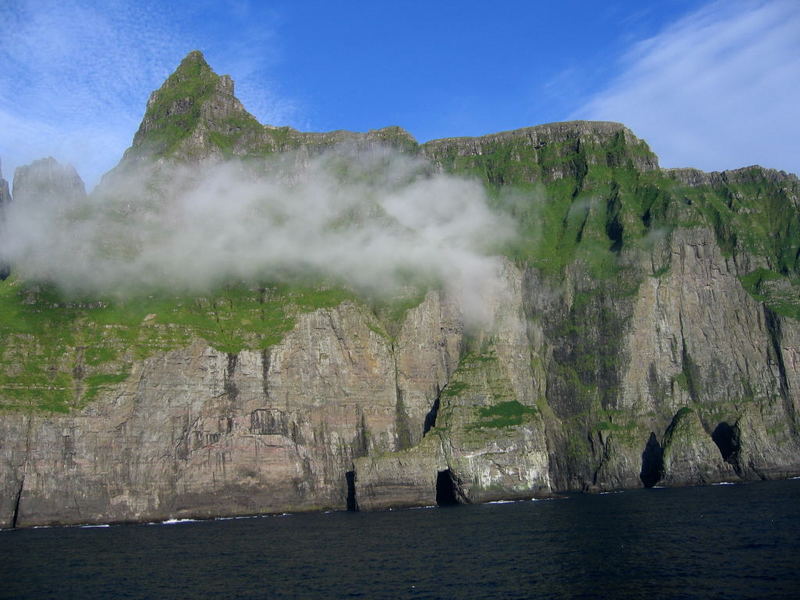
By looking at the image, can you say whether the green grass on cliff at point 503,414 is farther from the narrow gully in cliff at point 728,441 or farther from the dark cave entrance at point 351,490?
the narrow gully in cliff at point 728,441

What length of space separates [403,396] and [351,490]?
87.8 ft

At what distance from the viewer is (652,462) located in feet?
553

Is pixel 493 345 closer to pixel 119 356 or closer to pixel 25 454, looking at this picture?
pixel 119 356

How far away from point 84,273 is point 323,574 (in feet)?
385

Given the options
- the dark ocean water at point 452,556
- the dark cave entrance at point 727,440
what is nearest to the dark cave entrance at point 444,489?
the dark ocean water at point 452,556

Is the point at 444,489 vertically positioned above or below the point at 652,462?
below

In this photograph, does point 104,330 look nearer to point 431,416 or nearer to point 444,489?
point 431,416

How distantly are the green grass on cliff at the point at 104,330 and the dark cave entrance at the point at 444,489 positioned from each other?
46.2 metres

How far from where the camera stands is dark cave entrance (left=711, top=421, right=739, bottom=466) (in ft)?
537

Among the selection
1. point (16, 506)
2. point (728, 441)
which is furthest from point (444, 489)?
point (16, 506)

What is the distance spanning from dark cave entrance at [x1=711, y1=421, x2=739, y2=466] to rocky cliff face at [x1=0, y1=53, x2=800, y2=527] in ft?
1.54

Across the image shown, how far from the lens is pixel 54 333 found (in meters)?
154

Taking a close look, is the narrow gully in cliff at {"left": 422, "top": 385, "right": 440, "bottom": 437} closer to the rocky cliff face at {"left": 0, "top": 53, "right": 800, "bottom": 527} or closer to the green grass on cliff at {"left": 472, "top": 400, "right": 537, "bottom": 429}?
the rocky cliff face at {"left": 0, "top": 53, "right": 800, "bottom": 527}

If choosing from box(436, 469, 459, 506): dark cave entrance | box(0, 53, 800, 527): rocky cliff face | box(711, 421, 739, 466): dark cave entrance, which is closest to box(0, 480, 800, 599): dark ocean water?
box(0, 53, 800, 527): rocky cliff face
